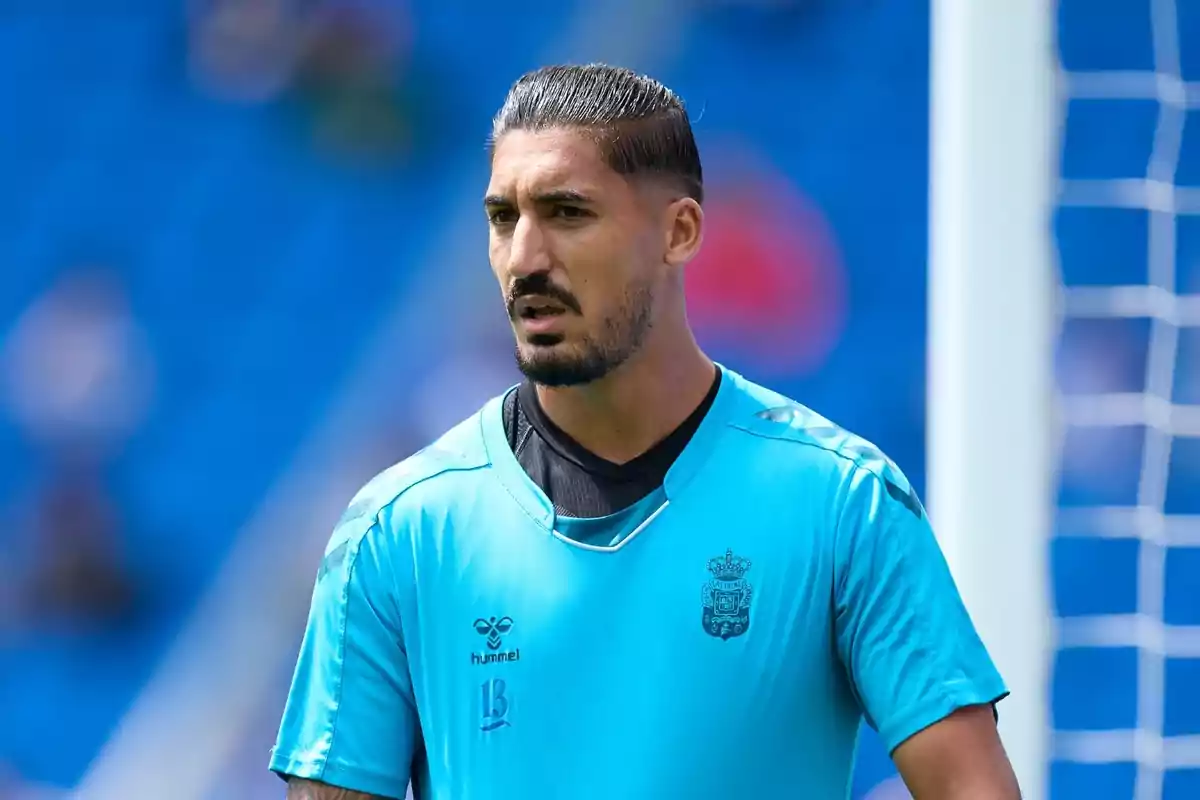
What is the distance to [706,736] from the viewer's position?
175 centimetres

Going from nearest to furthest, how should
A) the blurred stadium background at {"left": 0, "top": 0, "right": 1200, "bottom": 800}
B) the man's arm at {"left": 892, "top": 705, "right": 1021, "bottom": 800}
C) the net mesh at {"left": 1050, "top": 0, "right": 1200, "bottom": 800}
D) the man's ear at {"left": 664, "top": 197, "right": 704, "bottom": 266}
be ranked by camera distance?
1. the man's arm at {"left": 892, "top": 705, "right": 1021, "bottom": 800}
2. the man's ear at {"left": 664, "top": 197, "right": 704, "bottom": 266}
3. the net mesh at {"left": 1050, "top": 0, "right": 1200, "bottom": 800}
4. the blurred stadium background at {"left": 0, "top": 0, "right": 1200, "bottom": 800}

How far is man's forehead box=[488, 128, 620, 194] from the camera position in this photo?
5.88 ft

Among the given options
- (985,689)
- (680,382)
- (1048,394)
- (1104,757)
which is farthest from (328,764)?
(1104,757)

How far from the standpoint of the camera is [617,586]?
5.89ft

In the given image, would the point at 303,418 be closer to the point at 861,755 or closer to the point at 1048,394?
the point at 861,755

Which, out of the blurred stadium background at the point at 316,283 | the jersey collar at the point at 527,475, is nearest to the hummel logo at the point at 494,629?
the jersey collar at the point at 527,475

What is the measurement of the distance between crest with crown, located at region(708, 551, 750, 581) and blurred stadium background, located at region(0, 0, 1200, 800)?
9.51ft

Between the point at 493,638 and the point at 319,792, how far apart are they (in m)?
0.24

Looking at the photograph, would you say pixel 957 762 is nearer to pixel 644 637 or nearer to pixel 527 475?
pixel 644 637

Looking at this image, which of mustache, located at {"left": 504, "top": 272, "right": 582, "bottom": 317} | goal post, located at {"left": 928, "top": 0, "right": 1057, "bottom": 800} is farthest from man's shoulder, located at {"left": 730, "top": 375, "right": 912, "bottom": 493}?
goal post, located at {"left": 928, "top": 0, "right": 1057, "bottom": 800}

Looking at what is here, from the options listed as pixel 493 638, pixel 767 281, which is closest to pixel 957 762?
pixel 493 638

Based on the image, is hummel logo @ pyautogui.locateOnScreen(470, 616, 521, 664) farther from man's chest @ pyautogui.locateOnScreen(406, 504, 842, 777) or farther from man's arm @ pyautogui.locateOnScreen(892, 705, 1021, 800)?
man's arm @ pyautogui.locateOnScreen(892, 705, 1021, 800)

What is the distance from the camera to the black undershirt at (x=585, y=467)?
6.07ft

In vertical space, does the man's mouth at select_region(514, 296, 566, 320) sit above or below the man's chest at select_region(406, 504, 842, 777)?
above
